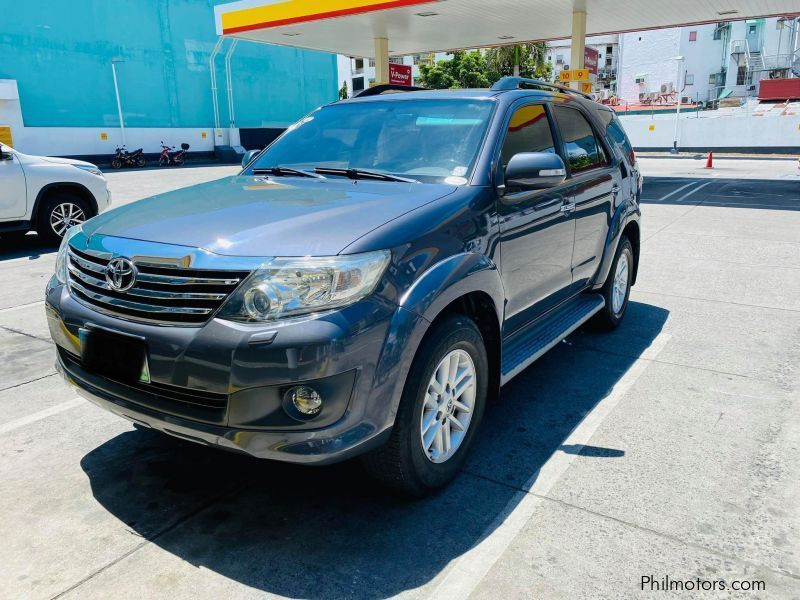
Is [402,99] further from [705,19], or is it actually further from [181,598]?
[705,19]

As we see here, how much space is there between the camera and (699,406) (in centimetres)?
405

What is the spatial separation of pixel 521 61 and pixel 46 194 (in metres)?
42.9

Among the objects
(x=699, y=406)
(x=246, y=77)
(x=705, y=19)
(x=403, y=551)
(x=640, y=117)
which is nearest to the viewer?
(x=403, y=551)

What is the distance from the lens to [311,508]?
117 inches

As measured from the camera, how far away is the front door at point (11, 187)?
8680mm

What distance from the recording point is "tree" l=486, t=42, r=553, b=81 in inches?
1810

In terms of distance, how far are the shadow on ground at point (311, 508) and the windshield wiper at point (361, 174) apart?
1.52 metres

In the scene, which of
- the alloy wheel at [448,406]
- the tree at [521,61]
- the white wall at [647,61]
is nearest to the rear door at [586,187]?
the alloy wheel at [448,406]

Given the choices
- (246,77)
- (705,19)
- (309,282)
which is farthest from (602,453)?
(246,77)

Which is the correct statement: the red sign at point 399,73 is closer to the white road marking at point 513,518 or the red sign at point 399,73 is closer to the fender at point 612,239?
the fender at point 612,239

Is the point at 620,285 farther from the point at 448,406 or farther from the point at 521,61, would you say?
the point at 521,61

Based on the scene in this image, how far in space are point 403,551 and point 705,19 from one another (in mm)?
22017

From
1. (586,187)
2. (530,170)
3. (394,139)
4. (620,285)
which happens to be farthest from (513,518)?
(620,285)

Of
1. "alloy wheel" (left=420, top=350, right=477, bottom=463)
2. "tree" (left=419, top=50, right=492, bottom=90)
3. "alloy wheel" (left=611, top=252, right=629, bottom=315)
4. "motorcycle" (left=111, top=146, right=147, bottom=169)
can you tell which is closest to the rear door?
"alloy wheel" (left=611, top=252, right=629, bottom=315)
